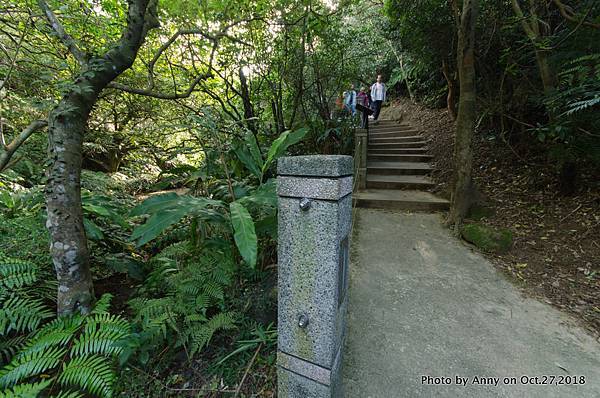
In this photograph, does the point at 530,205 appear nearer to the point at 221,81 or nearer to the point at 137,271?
the point at 137,271

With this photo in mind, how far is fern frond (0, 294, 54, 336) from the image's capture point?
153cm

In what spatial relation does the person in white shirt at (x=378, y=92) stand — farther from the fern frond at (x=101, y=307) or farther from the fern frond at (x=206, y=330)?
the fern frond at (x=101, y=307)

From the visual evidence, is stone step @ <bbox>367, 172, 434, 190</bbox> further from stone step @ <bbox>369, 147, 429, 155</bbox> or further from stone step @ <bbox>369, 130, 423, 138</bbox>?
stone step @ <bbox>369, 130, 423, 138</bbox>

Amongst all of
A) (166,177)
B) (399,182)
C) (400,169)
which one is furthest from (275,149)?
(400,169)

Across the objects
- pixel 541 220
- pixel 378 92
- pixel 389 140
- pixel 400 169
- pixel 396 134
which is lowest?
pixel 541 220

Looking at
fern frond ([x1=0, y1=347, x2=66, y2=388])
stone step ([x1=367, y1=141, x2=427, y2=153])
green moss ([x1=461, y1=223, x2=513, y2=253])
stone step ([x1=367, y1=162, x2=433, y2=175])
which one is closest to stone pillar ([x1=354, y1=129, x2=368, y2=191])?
stone step ([x1=367, y1=162, x2=433, y2=175])

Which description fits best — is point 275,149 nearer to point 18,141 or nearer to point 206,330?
point 206,330

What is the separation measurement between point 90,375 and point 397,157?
6.14 meters

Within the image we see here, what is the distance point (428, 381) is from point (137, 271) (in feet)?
8.95

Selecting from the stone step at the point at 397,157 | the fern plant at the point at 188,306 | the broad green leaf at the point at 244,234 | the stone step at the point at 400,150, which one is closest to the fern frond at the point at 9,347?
the fern plant at the point at 188,306

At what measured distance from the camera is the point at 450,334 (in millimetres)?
1800

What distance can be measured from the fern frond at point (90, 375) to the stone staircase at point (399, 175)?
384 cm

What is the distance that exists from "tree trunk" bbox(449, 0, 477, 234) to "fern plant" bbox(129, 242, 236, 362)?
10.8ft

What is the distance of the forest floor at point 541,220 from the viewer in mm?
2301
